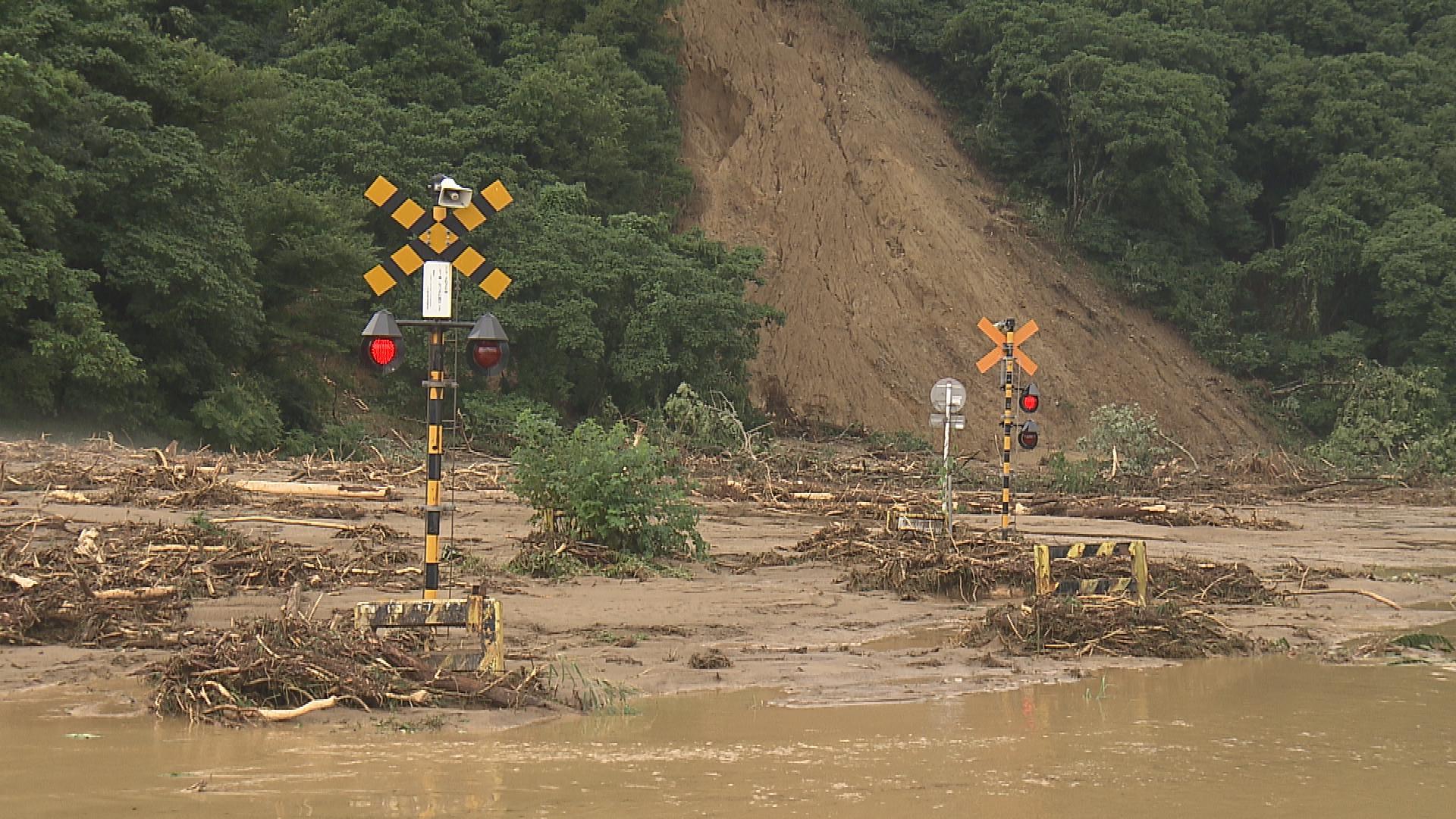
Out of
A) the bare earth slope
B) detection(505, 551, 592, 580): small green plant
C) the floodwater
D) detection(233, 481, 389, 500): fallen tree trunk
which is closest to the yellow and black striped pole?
the floodwater

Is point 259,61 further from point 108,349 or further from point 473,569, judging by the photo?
point 473,569

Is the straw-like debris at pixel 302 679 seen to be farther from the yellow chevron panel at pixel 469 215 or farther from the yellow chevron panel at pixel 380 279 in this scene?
the yellow chevron panel at pixel 469 215

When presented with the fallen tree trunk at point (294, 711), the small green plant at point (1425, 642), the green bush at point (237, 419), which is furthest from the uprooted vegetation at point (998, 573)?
the green bush at point (237, 419)

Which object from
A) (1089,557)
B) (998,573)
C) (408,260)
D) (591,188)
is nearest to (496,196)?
(408,260)

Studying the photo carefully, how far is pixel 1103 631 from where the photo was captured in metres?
11.0

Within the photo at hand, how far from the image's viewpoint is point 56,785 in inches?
251

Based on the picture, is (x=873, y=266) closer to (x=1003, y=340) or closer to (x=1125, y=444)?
(x=1125, y=444)

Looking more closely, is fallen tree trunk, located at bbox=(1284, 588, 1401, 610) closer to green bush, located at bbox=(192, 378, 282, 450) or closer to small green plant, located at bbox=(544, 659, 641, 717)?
small green plant, located at bbox=(544, 659, 641, 717)

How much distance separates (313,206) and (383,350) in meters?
21.3

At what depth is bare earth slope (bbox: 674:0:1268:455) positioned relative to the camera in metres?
38.5

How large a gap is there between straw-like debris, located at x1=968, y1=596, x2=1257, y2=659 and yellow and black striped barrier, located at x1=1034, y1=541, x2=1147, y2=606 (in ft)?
2.03

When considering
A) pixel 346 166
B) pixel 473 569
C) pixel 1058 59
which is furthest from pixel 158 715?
pixel 1058 59

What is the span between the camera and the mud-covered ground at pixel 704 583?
976cm

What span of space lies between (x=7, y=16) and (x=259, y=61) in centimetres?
1185
